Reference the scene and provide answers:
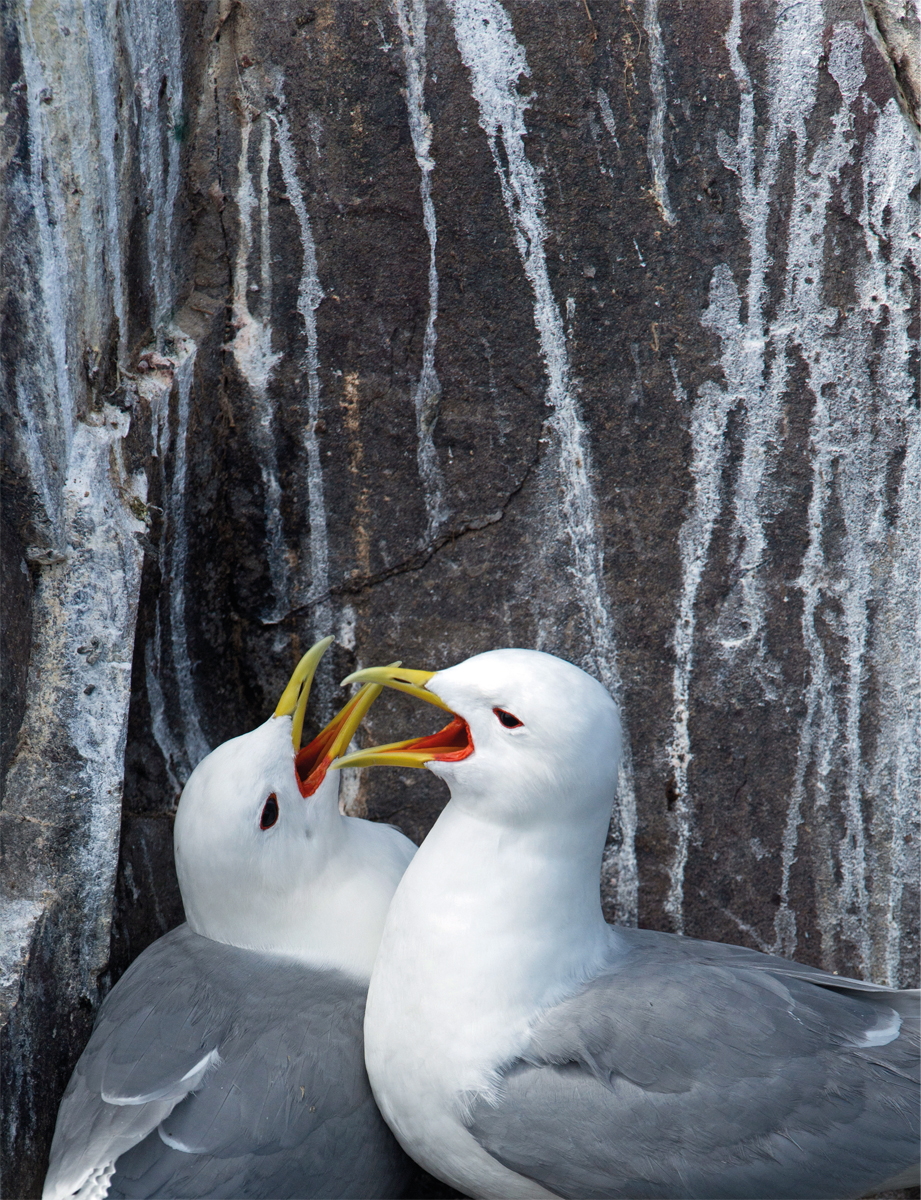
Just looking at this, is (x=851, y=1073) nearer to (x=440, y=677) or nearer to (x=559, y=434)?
(x=440, y=677)

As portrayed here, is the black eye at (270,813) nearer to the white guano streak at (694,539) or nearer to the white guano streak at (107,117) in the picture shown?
the white guano streak at (694,539)

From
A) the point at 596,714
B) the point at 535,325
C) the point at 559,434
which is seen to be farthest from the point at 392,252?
the point at 596,714

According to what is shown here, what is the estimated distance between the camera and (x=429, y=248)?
114 inches

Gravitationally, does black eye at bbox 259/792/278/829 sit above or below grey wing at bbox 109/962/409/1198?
above

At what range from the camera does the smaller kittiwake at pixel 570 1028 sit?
7.22 feet

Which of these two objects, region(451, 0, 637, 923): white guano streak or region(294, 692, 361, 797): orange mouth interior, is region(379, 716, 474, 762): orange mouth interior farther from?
region(451, 0, 637, 923): white guano streak

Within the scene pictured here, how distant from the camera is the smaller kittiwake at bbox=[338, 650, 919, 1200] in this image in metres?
2.20

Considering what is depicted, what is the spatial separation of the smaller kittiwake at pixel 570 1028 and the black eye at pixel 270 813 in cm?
33

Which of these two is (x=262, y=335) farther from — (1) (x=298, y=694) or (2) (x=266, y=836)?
(2) (x=266, y=836)

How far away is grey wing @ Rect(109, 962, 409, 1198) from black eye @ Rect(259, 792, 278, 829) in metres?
0.37

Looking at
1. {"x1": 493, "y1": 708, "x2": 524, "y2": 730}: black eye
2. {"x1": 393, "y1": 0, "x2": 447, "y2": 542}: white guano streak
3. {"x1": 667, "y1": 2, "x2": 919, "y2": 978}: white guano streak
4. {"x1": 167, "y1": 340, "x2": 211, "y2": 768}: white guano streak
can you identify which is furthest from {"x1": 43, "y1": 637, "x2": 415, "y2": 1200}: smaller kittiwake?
{"x1": 667, "y1": 2, "x2": 919, "y2": 978}: white guano streak

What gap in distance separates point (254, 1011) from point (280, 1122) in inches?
9.9

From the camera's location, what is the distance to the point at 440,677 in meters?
2.41

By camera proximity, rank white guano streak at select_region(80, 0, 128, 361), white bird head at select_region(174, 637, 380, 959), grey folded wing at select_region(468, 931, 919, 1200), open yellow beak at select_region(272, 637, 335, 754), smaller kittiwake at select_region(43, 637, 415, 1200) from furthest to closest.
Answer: open yellow beak at select_region(272, 637, 335, 754)
white bird head at select_region(174, 637, 380, 959)
white guano streak at select_region(80, 0, 128, 361)
smaller kittiwake at select_region(43, 637, 415, 1200)
grey folded wing at select_region(468, 931, 919, 1200)
